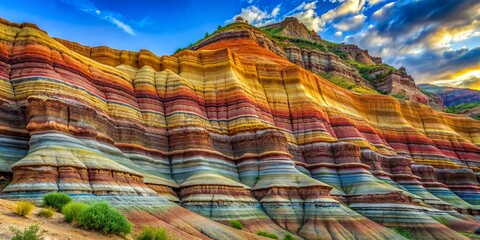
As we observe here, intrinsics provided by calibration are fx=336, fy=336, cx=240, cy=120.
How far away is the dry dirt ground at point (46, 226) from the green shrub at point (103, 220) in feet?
1.04

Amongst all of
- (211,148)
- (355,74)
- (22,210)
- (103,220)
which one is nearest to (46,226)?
(22,210)

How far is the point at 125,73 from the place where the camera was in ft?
138

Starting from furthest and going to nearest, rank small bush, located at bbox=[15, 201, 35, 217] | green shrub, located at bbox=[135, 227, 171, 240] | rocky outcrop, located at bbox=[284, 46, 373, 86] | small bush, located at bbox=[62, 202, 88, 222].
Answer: rocky outcrop, located at bbox=[284, 46, 373, 86] < green shrub, located at bbox=[135, 227, 171, 240] < small bush, located at bbox=[62, 202, 88, 222] < small bush, located at bbox=[15, 201, 35, 217]

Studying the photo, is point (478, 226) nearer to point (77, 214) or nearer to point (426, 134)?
point (426, 134)

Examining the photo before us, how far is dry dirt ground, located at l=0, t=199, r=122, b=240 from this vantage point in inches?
413

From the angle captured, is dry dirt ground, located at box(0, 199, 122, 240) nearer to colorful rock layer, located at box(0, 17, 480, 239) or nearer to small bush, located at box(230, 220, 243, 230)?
colorful rock layer, located at box(0, 17, 480, 239)

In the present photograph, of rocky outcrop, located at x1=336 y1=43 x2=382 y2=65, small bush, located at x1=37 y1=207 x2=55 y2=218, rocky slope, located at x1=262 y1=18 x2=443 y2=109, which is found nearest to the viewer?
small bush, located at x1=37 y1=207 x2=55 y2=218

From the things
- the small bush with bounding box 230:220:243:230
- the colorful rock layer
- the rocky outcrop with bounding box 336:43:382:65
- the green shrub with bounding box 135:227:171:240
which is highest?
the rocky outcrop with bounding box 336:43:382:65

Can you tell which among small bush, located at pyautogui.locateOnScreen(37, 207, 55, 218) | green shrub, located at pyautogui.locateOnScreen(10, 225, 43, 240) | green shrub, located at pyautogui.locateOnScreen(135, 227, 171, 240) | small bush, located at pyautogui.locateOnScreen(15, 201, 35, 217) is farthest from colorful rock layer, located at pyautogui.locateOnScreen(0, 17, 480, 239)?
green shrub, located at pyautogui.locateOnScreen(10, 225, 43, 240)

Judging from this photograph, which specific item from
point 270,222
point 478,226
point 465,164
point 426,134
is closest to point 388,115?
point 426,134

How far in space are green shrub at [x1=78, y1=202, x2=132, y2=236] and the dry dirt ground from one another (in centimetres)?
32

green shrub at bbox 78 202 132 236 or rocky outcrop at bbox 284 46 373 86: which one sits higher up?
rocky outcrop at bbox 284 46 373 86

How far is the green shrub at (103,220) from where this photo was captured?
41.7ft

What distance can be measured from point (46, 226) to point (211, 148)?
27391 millimetres
